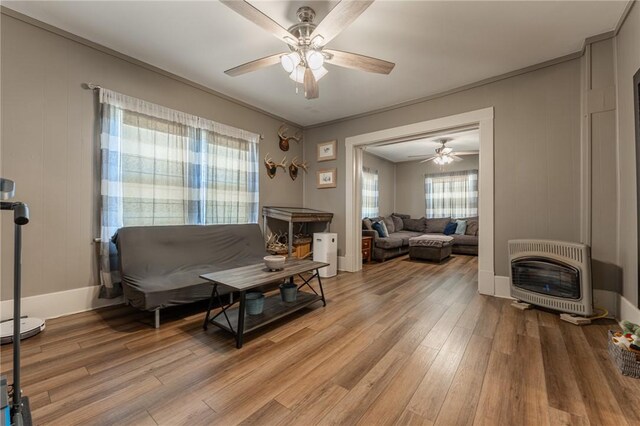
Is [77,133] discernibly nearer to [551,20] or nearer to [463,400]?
[463,400]

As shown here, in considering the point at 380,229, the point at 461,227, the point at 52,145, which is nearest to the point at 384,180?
the point at 461,227

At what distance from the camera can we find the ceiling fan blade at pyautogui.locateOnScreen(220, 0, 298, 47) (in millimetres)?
1572

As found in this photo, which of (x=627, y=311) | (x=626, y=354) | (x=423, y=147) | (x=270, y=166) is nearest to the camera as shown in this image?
(x=626, y=354)

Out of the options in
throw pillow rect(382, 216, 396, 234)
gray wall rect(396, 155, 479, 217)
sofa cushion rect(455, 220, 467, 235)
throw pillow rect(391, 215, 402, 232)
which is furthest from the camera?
gray wall rect(396, 155, 479, 217)

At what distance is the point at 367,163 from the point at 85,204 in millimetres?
5932

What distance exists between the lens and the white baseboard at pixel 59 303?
2178mm

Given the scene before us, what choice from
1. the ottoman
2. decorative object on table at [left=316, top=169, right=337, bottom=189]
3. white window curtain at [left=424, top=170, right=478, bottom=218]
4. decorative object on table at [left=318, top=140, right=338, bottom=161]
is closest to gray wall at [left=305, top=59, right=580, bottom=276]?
decorative object on table at [left=318, top=140, right=338, bottom=161]

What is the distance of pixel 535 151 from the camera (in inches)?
113

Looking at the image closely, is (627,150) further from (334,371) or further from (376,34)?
(334,371)

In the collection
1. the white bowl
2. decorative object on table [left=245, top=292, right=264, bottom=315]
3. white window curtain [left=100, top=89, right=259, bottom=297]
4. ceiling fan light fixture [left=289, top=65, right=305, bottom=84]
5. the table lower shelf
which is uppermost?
ceiling fan light fixture [left=289, top=65, right=305, bottom=84]

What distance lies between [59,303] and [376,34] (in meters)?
3.74

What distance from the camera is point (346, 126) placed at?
4.46 metres

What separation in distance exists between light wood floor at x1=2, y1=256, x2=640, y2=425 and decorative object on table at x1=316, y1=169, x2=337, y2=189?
251 centimetres

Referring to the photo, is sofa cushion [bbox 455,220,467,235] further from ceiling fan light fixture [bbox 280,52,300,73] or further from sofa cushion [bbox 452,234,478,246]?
ceiling fan light fixture [bbox 280,52,300,73]
